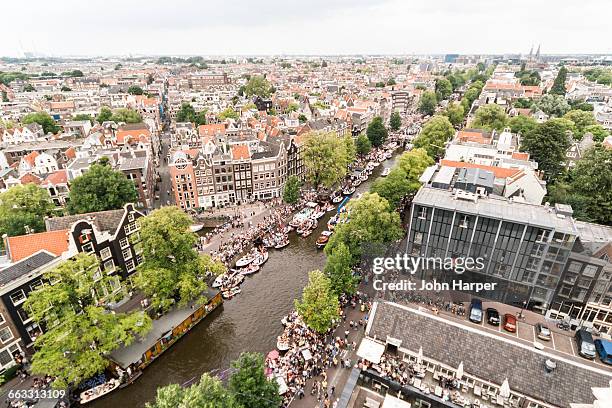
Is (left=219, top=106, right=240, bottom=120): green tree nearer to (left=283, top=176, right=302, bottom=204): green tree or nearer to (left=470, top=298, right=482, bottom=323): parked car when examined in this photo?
(left=283, top=176, right=302, bottom=204): green tree

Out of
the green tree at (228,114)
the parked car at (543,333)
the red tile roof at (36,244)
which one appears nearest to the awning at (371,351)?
the parked car at (543,333)

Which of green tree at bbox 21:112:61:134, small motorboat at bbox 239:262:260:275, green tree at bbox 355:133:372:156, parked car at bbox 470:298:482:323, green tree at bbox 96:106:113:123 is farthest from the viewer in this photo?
green tree at bbox 96:106:113:123

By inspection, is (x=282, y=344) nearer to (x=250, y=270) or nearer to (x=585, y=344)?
(x=250, y=270)

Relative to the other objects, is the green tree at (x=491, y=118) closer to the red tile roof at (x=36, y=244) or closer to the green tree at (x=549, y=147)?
the green tree at (x=549, y=147)

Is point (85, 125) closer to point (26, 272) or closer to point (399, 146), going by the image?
point (26, 272)

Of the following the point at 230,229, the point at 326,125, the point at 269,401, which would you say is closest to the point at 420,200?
the point at 269,401

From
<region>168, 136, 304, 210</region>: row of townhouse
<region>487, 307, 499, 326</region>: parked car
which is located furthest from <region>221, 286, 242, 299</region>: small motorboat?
<region>487, 307, 499, 326</region>: parked car
